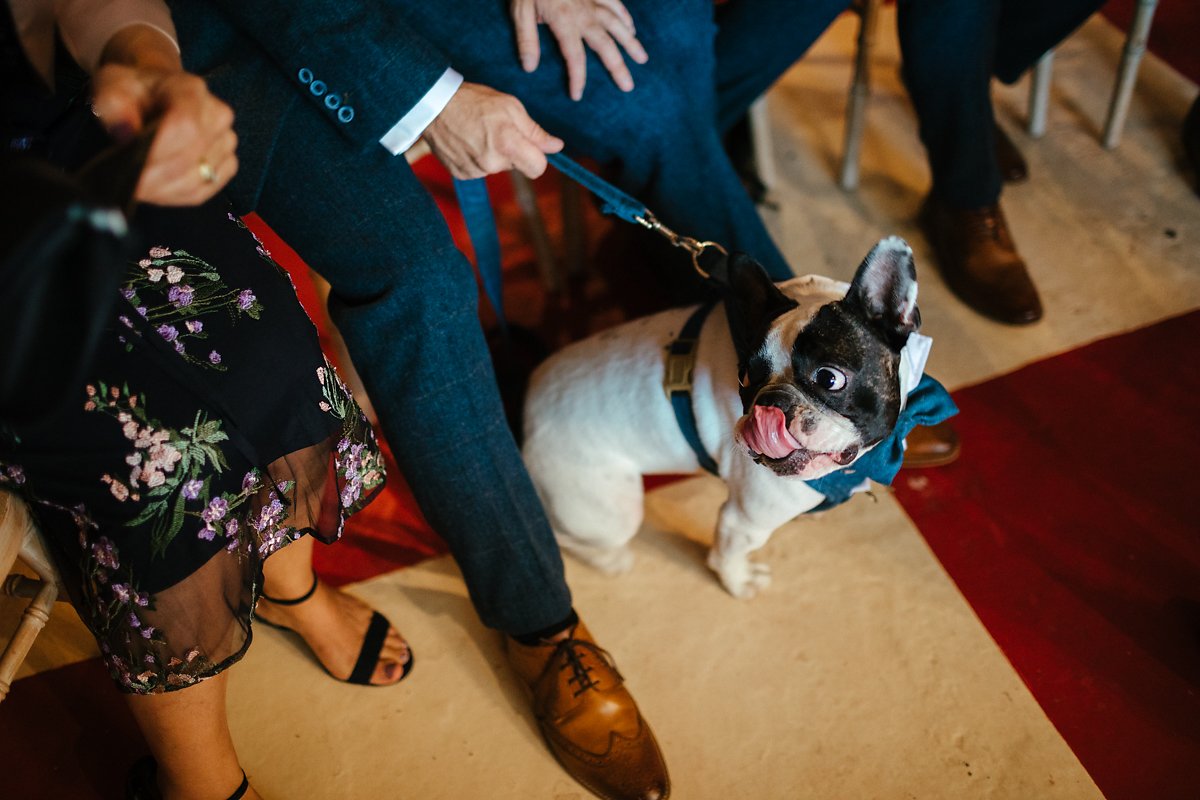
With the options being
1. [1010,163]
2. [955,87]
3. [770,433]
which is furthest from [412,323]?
[1010,163]

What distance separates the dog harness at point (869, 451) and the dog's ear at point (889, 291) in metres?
0.14

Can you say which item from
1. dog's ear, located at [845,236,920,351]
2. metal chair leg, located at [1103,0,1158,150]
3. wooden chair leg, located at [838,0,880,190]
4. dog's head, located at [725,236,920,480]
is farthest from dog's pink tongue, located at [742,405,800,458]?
metal chair leg, located at [1103,0,1158,150]

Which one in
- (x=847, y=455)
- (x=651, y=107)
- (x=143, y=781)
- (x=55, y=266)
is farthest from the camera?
(x=651, y=107)

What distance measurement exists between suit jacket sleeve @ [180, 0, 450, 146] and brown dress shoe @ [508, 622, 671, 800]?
770mm

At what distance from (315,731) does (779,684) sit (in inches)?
28.5

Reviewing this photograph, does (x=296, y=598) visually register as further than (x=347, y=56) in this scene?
Yes

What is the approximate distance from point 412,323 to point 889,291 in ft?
1.89

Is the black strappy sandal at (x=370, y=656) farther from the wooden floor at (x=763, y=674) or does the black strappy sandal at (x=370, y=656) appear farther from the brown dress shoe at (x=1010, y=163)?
the brown dress shoe at (x=1010, y=163)

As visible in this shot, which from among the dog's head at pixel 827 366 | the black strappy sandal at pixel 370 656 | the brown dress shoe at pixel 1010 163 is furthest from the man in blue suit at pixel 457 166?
the brown dress shoe at pixel 1010 163

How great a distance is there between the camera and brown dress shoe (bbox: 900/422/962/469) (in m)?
1.51

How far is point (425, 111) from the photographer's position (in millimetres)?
1093

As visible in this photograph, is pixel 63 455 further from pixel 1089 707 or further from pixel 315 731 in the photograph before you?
pixel 1089 707

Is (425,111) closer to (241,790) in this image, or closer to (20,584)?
(20,584)

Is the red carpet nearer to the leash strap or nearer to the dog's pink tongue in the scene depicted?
the dog's pink tongue
